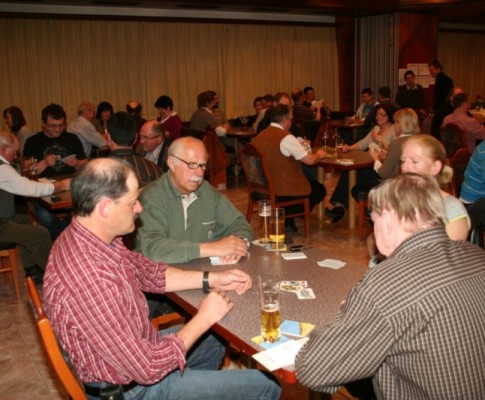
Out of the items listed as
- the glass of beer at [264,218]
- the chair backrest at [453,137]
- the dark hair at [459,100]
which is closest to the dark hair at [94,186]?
the glass of beer at [264,218]

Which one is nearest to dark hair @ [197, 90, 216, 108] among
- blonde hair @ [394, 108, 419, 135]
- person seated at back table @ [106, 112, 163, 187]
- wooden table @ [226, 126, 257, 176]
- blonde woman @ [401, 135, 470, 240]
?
wooden table @ [226, 126, 257, 176]

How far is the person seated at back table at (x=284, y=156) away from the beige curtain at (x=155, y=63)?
4.86 m

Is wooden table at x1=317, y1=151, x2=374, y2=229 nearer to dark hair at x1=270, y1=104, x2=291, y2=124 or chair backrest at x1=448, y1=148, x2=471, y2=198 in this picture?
dark hair at x1=270, y1=104, x2=291, y2=124

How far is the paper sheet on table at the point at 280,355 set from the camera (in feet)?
5.36

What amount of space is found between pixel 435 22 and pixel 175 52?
18.1ft

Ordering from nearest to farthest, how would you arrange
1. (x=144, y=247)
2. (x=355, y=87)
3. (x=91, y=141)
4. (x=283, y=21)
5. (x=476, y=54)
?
(x=144, y=247)
(x=91, y=141)
(x=283, y=21)
(x=355, y=87)
(x=476, y=54)

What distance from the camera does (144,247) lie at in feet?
8.37

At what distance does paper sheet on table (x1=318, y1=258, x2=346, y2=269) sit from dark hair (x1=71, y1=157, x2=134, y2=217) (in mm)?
1014

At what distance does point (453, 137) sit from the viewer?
240 inches

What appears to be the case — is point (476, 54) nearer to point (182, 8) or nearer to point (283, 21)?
point (283, 21)

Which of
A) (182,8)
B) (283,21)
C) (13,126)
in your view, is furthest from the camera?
(283,21)

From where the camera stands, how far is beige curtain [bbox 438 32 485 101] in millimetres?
14234

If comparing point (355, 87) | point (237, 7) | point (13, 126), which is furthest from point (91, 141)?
point (355, 87)

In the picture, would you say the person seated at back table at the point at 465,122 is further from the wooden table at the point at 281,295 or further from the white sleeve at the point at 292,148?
the wooden table at the point at 281,295
